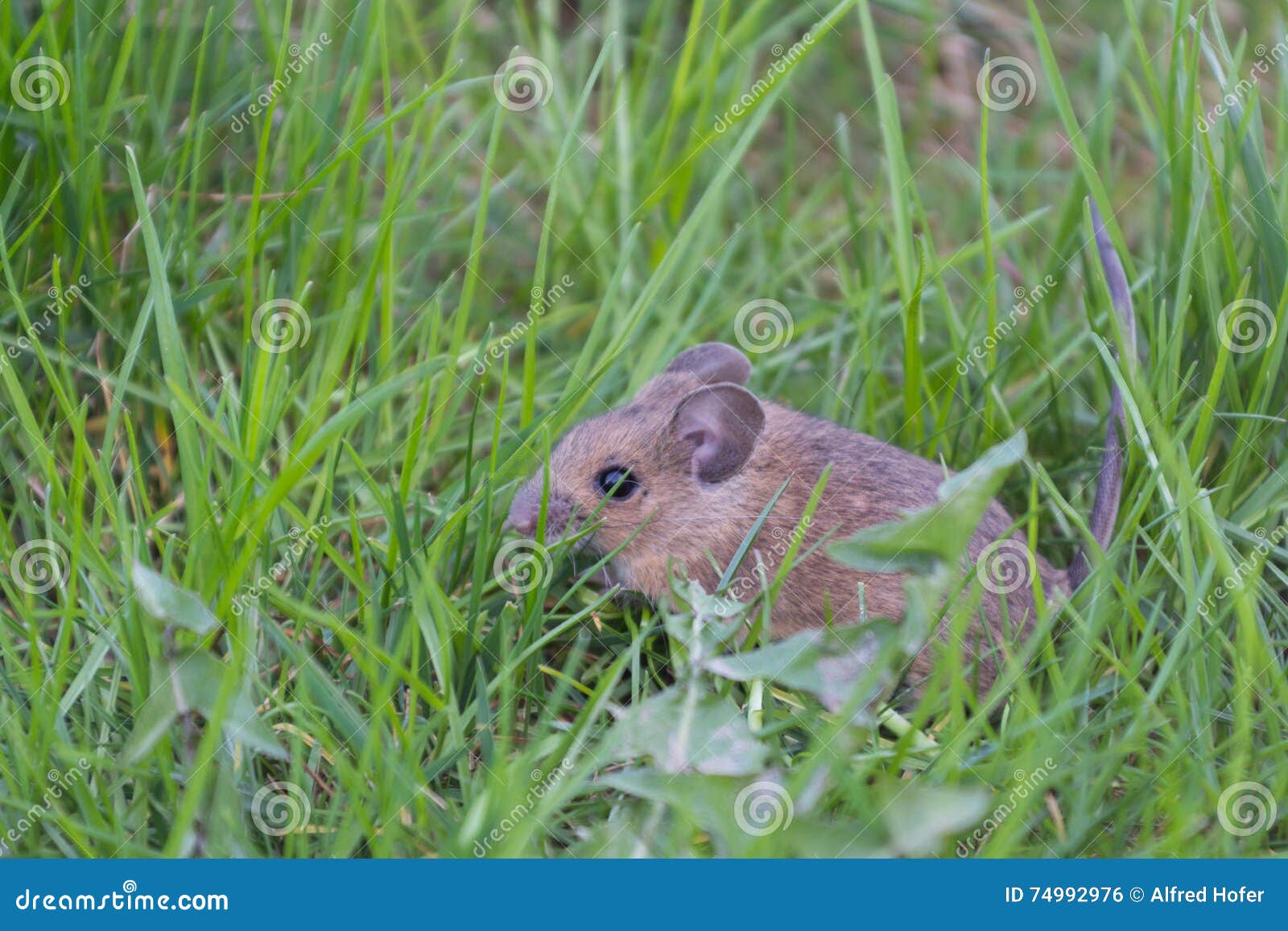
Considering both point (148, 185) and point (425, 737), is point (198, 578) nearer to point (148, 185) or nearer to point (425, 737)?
point (425, 737)

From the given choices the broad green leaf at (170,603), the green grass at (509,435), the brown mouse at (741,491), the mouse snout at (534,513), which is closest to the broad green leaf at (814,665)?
the green grass at (509,435)

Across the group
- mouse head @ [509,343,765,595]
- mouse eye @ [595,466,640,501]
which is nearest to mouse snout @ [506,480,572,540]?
mouse head @ [509,343,765,595]

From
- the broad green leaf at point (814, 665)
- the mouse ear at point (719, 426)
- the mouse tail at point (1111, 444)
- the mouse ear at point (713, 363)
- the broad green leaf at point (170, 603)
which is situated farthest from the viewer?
the mouse ear at point (713, 363)

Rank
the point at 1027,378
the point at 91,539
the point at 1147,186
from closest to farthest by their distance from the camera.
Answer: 1. the point at 91,539
2. the point at 1027,378
3. the point at 1147,186

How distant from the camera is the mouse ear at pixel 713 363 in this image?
489 centimetres

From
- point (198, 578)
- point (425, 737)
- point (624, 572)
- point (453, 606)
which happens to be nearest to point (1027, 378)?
point (624, 572)

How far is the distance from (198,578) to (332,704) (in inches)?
20.8

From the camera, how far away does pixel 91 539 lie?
3.73 metres

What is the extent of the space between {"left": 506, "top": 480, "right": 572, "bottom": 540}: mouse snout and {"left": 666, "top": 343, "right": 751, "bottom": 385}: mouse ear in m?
0.77

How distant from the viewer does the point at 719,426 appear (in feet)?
15.1

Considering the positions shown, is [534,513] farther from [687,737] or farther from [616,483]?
[687,737]

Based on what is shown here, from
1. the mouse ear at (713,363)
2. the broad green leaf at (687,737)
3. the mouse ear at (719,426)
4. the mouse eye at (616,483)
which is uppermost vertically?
the mouse ear at (713,363)

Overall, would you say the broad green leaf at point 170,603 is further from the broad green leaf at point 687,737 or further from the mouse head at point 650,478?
the mouse head at point 650,478

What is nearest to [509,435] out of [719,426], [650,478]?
[650,478]
